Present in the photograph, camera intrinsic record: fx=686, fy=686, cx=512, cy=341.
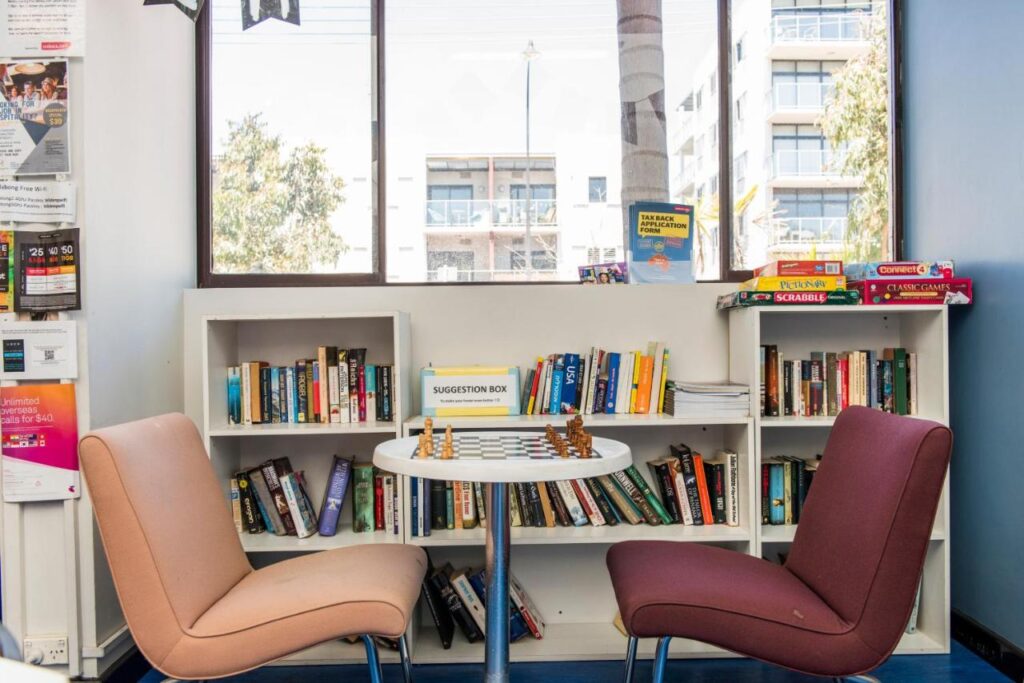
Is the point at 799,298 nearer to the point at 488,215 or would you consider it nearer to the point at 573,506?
the point at 573,506

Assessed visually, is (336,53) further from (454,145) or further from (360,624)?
(360,624)

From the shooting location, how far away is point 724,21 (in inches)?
113

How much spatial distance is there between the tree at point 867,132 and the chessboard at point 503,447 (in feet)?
5.77

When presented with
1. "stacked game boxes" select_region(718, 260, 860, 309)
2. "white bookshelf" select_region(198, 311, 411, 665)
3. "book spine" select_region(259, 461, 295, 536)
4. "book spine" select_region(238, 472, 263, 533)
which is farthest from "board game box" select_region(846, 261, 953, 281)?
"book spine" select_region(238, 472, 263, 533)

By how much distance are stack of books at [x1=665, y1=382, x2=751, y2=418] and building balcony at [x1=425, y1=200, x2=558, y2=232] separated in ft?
3.08

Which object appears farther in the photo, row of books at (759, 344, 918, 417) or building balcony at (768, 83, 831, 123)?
building balcony at (768, 83, 831, 123)

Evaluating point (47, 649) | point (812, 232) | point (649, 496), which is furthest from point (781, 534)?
point (47, 649)

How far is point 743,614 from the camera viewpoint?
150 cm

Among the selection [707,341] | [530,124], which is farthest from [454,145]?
[707,341]

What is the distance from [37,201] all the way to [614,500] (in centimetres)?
199

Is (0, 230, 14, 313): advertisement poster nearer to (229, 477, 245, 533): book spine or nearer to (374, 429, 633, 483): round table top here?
(229, 477, 245, 533): book spine

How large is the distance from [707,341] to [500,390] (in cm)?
83

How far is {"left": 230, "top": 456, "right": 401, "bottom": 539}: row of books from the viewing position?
234 cm

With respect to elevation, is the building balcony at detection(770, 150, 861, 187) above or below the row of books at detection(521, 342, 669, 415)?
above
